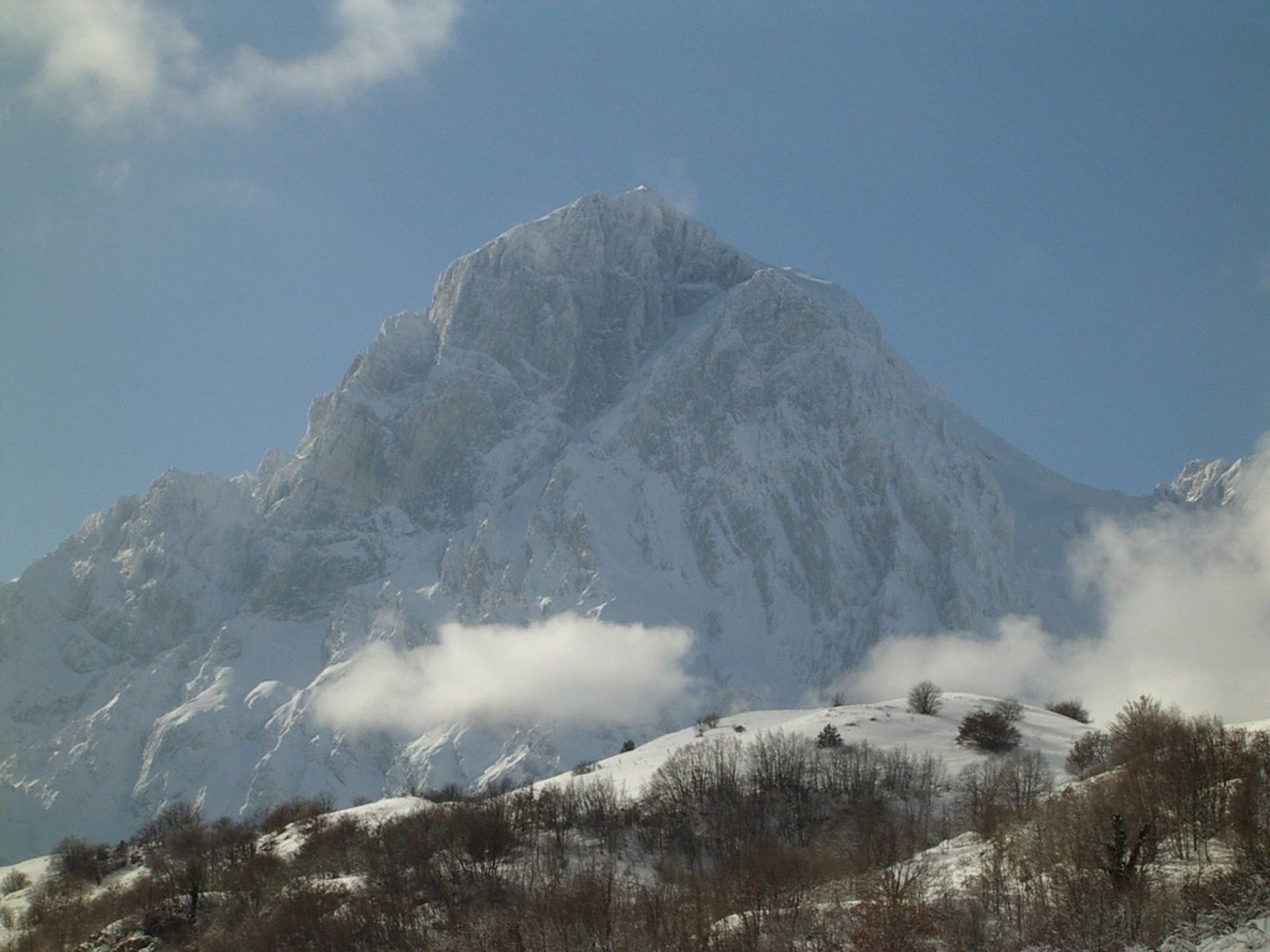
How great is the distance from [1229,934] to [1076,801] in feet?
62.0

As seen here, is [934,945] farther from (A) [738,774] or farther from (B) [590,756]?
(B) [590,756]

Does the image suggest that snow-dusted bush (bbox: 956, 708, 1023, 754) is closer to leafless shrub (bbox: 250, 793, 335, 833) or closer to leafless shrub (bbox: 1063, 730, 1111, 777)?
leafless shrub (bbox: 1063, 730, 1111, 777)

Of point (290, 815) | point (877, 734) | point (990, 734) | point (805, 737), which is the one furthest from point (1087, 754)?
point (290, 815)

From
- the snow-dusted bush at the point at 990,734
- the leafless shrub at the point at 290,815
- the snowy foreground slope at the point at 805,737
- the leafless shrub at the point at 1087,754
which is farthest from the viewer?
the leafless shrub at the point at 290,815

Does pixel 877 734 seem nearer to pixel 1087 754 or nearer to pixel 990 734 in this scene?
pixel 990 734

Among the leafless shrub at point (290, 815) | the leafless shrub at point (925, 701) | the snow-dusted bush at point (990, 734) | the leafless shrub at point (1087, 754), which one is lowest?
the leafless shrub at point (290, 815)

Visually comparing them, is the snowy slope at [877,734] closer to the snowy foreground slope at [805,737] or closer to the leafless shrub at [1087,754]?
the snowy foreground slope at [805,737]

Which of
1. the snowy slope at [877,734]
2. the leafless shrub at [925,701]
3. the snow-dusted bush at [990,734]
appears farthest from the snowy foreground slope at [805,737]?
the snow-dusted bush at [990,734]

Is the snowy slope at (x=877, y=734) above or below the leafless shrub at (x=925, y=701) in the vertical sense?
below

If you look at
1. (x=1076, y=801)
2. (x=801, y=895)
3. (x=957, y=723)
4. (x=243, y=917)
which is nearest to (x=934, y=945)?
(x=801, y=895)

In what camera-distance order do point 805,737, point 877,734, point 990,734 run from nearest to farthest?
point 990,734 → point 877,734 → point 805,737

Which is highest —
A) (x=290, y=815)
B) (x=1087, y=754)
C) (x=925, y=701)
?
(x=925, y=701)

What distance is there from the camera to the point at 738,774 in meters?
86.0

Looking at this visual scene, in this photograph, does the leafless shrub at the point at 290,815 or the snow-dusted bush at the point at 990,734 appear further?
the leafless shrub at the point at 290,815
